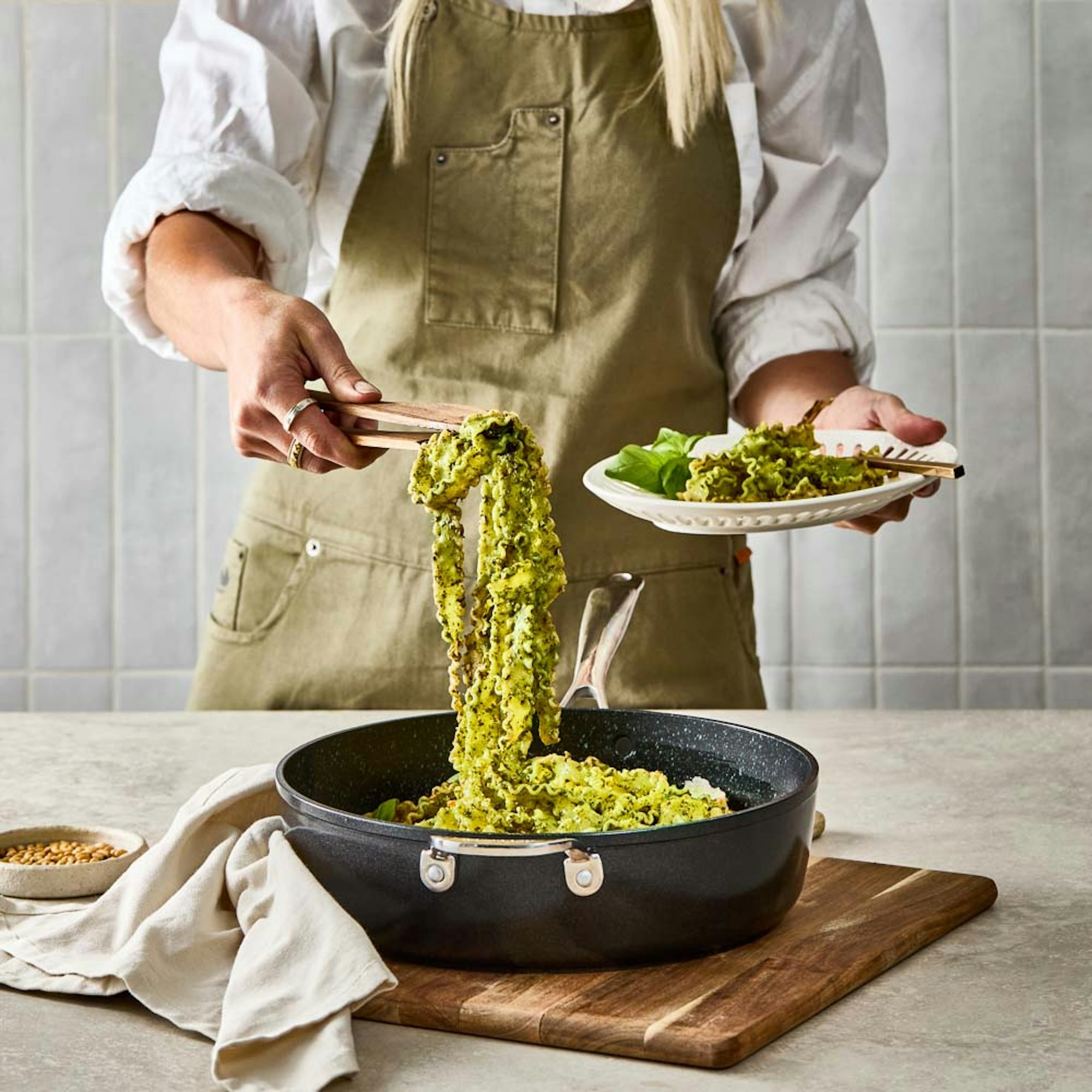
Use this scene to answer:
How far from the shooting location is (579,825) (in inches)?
41.8

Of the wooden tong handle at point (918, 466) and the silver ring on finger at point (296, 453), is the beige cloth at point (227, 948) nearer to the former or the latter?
the silver ring on finger at point (296, 453)

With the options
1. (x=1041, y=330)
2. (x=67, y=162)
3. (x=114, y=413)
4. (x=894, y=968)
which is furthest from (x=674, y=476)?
(x=67, y=162)

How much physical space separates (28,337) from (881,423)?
5.16 feet

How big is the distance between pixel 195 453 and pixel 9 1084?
6.03 feet

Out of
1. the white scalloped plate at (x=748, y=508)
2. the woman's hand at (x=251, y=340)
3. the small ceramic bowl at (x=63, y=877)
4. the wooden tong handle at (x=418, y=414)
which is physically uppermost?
the woman's hand at (x=251, y=340)

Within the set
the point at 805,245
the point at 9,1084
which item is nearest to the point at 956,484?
the point at 805,245

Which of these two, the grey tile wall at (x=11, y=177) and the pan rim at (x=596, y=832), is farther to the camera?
the grey tile wall at (x=11, y=177)

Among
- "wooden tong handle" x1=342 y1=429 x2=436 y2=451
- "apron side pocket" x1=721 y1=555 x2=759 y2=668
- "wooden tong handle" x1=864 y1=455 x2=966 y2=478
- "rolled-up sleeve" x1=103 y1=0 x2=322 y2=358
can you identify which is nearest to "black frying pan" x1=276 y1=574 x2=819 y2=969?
"wooden tong handle" x1=342 y1=429 x2=436 y2=451

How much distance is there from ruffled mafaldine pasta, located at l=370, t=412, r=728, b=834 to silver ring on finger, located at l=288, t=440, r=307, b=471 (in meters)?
0.10

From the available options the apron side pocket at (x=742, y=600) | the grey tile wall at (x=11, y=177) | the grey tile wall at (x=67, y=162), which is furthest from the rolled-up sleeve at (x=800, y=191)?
the grey tile wall at (x=11, y=177)

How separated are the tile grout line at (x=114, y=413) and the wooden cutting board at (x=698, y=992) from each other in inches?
70.0

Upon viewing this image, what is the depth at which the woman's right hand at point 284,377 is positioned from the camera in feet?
3.75

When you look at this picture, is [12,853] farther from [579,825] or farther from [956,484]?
[956,484]

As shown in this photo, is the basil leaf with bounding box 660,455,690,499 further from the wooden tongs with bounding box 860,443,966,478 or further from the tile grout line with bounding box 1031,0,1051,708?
the tile grout line with bounding box 1031,0,1051,708
